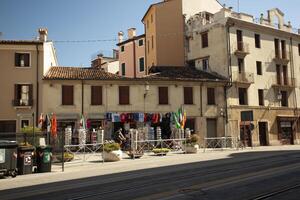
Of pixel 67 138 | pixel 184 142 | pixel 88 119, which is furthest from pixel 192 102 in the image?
pixel 67 138

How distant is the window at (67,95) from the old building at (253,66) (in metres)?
14.5

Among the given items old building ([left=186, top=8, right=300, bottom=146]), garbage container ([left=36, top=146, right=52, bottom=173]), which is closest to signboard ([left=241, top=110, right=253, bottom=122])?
old building ([left=186, top=8, right=300, bottom=146])

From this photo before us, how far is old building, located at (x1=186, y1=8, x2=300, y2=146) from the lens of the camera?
34625 millimetres

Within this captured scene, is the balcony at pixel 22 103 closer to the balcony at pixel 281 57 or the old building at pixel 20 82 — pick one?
the old building at pixel 20 82

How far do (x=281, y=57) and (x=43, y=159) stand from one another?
30230 mm

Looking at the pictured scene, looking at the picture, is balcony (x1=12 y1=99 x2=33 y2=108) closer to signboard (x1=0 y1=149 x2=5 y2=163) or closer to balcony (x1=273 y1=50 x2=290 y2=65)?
signboard (x1=0 y1=149 x2=5 y2=163)

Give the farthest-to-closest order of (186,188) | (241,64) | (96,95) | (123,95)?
1. (241,64)
2. (123,95)
3. (96,95)
4. (186,188)

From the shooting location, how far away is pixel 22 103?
91.7ft

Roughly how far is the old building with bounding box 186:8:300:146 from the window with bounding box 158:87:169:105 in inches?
253

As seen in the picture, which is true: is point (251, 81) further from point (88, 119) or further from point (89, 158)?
point (89, 158)

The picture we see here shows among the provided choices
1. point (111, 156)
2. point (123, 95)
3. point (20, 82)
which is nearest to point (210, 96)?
point (123, 95)

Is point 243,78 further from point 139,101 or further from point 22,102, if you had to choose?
point 22,102

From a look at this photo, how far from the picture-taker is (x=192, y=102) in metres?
32.5

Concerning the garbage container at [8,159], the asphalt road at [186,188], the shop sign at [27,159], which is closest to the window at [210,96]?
the shop sign at [27,159]
